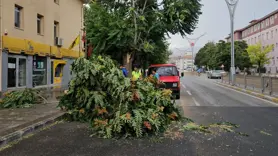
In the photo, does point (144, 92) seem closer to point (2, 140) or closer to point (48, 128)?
point (48, 128)

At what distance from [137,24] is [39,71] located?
318 inches

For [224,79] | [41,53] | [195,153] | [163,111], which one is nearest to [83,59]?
[163,111]

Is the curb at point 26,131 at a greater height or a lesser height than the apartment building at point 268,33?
lesser

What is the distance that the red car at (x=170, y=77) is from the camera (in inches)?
568

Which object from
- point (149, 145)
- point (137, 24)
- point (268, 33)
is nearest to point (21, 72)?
point (137, 24)

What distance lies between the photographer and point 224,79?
2994 cm

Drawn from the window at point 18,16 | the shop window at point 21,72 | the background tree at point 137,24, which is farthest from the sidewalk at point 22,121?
the background tree at point 137,24

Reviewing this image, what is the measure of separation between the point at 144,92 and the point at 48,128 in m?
2.80

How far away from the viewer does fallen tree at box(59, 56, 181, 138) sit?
21.1 ft

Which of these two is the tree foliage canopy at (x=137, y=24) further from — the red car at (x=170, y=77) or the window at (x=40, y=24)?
the window at (x=40, y=24)

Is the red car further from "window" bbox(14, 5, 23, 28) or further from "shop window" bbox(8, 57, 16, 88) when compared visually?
"window" bbox(14, 5, 23, 28)

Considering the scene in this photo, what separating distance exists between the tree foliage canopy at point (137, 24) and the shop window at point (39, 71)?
3.97m

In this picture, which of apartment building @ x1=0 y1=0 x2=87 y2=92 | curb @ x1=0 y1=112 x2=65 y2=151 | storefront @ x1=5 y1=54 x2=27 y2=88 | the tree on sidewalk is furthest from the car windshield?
the tree on sidewalk

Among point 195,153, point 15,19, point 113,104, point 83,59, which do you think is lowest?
point 195,153
